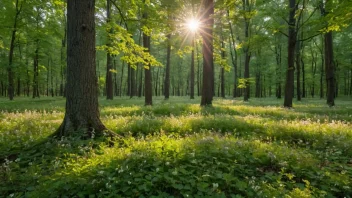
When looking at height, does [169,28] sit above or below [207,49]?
above

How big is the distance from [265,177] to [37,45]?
33378 millimetres

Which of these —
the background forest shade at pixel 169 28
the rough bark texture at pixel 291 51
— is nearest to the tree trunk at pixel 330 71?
the background forest shade at pixel 169 28

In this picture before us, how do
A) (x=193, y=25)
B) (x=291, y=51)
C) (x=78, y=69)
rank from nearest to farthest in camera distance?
(x=78, y=69)
(x=193, y=25)
(x=291, y=51)

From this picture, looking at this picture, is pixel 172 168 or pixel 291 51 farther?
pixel 291 51

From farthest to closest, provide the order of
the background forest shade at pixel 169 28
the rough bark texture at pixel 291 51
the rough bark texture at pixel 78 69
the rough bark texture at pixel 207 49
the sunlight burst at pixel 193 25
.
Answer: the rough bark texture at pixel 291 51
the sunlight burst at pixel 193 25
the rough bark texture at pixel 207 49
the background forest shade at pixel 169 28
the rough bark texture at pixel 78 69

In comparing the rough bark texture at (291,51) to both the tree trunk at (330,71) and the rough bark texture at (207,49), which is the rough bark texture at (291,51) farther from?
the rough bark texture at (207,49)

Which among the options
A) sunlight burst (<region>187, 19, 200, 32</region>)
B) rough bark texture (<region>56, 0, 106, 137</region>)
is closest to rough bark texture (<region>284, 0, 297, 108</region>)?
sunlight burst (<region>187, 19, 200, 32</region>)

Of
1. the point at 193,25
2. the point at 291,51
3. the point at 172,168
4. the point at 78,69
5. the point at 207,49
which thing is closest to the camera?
the point at 172,168

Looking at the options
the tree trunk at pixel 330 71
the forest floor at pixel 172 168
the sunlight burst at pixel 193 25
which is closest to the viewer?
the forest floor at pixel 172 168

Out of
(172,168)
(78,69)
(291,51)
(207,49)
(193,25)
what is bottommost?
(172,168)

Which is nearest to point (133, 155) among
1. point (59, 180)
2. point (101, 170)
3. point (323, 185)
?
point (101, 170)

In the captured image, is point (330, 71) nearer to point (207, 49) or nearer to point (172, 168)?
point (207, 49)

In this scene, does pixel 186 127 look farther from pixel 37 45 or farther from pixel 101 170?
pixel 37 45

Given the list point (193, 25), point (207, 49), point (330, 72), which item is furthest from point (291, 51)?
point (193, 25)
